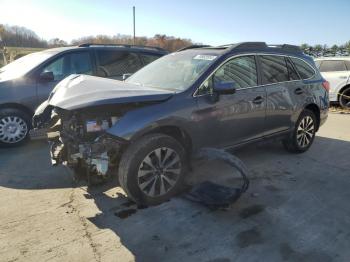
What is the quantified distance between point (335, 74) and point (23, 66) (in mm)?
9099

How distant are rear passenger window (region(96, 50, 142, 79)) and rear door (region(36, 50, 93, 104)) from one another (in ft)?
0.76

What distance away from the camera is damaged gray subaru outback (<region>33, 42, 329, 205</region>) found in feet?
12.2

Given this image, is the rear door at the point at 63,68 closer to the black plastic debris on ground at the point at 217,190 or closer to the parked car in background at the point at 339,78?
the black plastic debris on ground at the point at 217,190

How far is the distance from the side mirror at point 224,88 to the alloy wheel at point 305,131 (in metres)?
2.10

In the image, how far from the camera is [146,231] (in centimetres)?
346

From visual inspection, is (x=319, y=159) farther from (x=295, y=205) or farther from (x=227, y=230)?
(x=227, y=230)

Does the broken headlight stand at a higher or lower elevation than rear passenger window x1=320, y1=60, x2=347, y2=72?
lower

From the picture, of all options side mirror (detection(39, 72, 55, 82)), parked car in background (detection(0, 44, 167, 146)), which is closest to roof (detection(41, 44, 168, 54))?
parked car in background (detection(0, 44, 167, 146))

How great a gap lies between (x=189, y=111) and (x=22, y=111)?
3.73m

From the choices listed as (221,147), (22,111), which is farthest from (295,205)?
(22,111)

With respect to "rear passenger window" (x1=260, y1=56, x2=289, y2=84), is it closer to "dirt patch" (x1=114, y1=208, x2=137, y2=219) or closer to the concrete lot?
the concrete lot

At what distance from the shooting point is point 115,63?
24.5 feet

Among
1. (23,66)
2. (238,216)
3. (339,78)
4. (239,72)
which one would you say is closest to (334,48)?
(339,78)

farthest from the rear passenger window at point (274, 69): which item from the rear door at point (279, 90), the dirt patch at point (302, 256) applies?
the dirt patch at point (302, 256)
